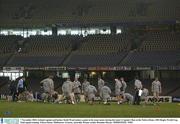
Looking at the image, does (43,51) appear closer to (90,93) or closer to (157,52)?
(157,52)

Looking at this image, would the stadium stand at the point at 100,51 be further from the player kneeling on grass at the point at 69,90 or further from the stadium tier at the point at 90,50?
the player kneeling on grass at the point at 69,90

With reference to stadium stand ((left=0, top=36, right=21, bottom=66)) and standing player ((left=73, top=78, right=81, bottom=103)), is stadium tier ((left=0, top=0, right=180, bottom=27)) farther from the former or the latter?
standing player ((left=73, top=78, right=81, bottom=103))

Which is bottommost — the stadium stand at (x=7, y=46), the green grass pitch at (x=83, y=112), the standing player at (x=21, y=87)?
the green grass pitch at (x=83, y=112)

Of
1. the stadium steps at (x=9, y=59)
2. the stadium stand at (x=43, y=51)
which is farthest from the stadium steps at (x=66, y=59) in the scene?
the stadium steps at (x=9, y=59)

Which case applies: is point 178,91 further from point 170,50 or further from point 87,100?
point 87,100

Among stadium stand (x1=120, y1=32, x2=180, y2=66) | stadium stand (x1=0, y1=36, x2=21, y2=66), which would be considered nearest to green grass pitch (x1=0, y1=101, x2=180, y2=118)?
stadium stand (x1=120, y1=32, x2=180, y2=66)

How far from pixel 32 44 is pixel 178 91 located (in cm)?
1890

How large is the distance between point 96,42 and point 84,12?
4.00m

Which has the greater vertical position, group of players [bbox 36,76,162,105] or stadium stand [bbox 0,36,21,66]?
stadium stand [bbox 0,36,21,66]

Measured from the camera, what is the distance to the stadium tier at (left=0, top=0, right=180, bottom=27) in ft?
179

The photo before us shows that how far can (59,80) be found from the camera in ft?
175

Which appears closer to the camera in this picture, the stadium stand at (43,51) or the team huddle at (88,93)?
the team huddle at (88,93)

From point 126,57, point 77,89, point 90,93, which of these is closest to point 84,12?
point 126,57

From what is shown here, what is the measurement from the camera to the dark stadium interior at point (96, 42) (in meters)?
50.3
